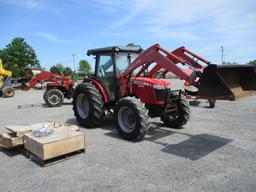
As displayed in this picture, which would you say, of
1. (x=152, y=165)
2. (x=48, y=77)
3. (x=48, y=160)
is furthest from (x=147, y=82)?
(x=48, y=77)

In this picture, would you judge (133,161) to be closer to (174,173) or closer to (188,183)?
(174,173)

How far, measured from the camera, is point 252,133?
6152 millimetres

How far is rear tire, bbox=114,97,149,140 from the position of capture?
5.30 metres

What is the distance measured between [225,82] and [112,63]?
3135 millimetres

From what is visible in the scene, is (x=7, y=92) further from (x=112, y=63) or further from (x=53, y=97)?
(x=112, y=63)

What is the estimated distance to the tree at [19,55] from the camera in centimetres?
4916

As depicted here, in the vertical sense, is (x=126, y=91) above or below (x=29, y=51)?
below

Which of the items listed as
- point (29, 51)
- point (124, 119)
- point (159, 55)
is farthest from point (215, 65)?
point (29, 51)

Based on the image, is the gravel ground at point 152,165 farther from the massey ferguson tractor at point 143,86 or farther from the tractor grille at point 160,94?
the tractor grille at point 160,94

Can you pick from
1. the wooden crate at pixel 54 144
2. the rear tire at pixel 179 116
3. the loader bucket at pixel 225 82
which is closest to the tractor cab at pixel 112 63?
the rear tire at pixel 179 116

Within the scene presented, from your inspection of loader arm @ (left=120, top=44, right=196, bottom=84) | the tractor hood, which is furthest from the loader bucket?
the tractor hood

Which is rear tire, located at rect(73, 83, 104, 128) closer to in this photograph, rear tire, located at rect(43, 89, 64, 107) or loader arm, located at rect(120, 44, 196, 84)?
loader arm, located at rect(120, 44, 196, 84)

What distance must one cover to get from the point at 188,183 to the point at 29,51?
179 ft

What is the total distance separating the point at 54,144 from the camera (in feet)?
14.1
